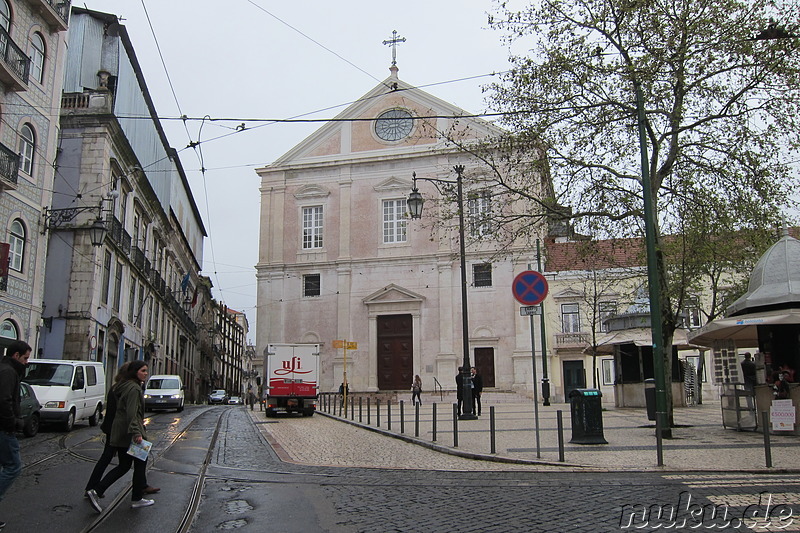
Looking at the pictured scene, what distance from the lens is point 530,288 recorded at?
38.1 ft

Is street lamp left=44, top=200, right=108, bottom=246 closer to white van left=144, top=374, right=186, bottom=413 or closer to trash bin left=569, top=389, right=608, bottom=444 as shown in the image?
white van left=144, top=374, right=186, bottom=413

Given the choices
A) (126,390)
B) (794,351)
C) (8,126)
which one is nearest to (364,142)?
(8,126)

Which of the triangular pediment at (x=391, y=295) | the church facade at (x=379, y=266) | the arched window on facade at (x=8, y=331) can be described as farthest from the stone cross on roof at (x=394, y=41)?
the arched window on facade at (x=8, y=331)

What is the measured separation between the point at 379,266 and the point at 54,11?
23906mm

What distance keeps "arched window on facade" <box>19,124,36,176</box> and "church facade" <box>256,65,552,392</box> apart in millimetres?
21394

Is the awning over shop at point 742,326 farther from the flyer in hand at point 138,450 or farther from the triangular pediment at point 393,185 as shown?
the triangular pediment at point 393,185

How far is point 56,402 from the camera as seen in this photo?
1745cm

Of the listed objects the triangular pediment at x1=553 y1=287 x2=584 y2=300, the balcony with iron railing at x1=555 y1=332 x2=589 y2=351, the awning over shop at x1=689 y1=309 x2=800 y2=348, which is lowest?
the awning over shop at x1=689 y1=309 x2=800 y2=348

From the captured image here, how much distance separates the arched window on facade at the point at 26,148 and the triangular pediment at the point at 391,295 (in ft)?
74.7

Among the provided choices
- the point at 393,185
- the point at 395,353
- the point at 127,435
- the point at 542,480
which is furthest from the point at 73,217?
the point at 542,480

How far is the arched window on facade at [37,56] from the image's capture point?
24.2 meters

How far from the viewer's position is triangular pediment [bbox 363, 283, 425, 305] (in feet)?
142

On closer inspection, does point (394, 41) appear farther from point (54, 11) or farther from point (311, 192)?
point (54, 11)

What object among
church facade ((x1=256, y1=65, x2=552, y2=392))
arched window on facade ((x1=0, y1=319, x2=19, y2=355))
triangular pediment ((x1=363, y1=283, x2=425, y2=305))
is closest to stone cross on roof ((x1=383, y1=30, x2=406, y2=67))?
church facade ((x1=256, y1=65, x2=552, y2=392))
